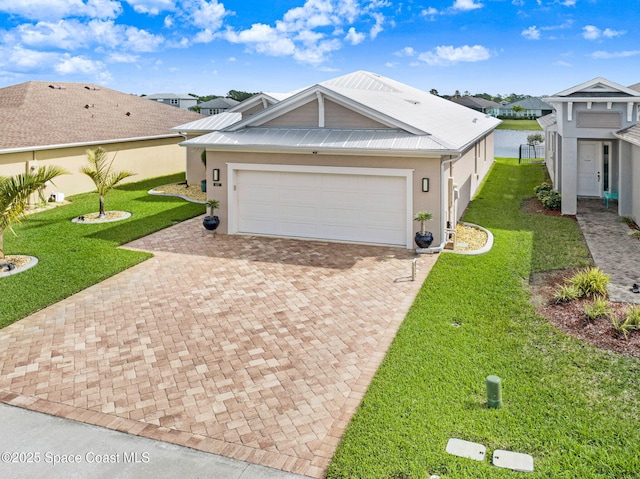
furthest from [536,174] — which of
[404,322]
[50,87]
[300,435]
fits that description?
[50,87]

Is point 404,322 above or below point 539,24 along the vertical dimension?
below

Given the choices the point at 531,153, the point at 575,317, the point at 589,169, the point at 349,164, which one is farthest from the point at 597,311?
the point at 531,153

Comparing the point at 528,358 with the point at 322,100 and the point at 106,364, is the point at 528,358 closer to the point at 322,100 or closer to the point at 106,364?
the point at 106,364

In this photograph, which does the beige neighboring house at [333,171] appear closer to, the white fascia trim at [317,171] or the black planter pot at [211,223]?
the white fascia trim at [317,171]

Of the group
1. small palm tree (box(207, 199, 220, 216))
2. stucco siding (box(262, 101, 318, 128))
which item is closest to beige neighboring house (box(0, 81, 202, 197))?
small palm tree (box(207, 199, 220, 216))

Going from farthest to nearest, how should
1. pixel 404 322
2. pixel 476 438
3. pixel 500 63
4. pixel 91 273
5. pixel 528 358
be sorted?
pixel 500 63 → pixel 91 273 → pixel 404 322 → pixel 528 358 → pixel 476 438

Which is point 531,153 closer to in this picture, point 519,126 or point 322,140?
point 322,140
